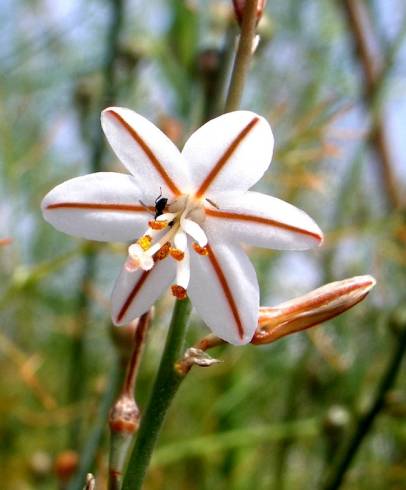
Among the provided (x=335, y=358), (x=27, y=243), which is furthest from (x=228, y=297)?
(x=27, y=243)

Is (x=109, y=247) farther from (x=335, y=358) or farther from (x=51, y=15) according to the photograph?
(x=51, y=15)

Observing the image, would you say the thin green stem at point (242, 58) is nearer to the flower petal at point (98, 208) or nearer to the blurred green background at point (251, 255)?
the flower petal at point (98, 208)

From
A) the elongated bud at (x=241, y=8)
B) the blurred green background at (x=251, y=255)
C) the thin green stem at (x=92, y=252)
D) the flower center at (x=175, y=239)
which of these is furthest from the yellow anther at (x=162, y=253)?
the thin green stem at (x=92, y=252)

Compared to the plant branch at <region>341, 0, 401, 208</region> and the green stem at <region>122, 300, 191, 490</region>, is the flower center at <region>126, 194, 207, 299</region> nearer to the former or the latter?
the green stem at <region>122, 300, 191, 490</region>

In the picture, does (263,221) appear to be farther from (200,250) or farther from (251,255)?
(251,255)

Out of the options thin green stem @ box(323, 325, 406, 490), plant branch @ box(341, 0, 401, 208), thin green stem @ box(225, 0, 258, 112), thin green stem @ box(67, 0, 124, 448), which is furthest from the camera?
plant branch @ box(341, 0, 401, 208)

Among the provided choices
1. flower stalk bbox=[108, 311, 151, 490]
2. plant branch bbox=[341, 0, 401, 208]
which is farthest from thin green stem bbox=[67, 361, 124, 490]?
plant branch bbox=[341, 0, 401, 208]
